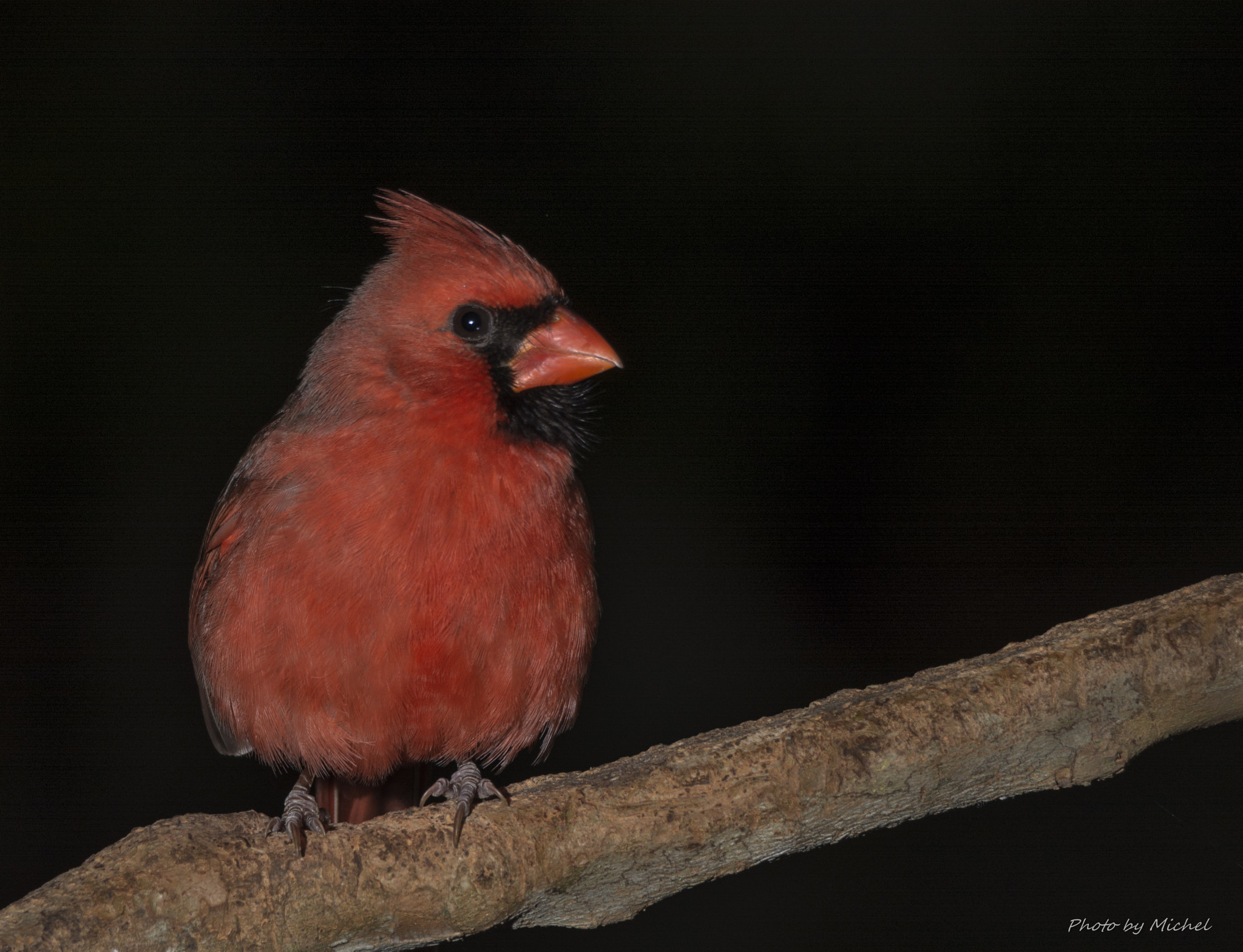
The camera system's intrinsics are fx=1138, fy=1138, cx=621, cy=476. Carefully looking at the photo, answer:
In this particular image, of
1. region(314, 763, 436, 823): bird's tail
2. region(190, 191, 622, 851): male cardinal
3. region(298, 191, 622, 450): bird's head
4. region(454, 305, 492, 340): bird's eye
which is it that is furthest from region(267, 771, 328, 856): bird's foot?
region(454, 305, 492, 340): bird's eye

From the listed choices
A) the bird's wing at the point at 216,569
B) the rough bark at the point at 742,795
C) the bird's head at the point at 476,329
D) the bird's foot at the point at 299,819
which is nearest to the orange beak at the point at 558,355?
the bird's head at the point at 476,329

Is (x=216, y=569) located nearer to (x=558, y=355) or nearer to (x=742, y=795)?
(x=558, y=355)

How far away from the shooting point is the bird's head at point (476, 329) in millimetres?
2096

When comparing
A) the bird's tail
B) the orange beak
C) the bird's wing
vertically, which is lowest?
the bird's tail

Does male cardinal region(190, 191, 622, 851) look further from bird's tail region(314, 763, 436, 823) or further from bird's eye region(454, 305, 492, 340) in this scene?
bird's tail region(314, 763, 436, 823)

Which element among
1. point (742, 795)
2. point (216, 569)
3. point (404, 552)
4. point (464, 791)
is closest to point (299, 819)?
point (464, 791)

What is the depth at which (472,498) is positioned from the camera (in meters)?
2.05

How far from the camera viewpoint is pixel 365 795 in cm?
250

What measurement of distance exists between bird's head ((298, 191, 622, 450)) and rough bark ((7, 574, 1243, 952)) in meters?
0.70

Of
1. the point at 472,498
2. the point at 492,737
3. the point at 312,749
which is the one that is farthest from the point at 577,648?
the point at 312,749

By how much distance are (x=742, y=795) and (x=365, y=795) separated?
37.0 inches

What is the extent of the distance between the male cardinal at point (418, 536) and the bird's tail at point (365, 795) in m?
0.25

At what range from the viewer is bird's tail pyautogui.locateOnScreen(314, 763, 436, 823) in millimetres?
2473

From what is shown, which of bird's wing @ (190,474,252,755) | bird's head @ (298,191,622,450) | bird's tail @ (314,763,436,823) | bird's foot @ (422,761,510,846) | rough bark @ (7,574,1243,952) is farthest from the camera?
bird's tail @ (314,763,436,823)
